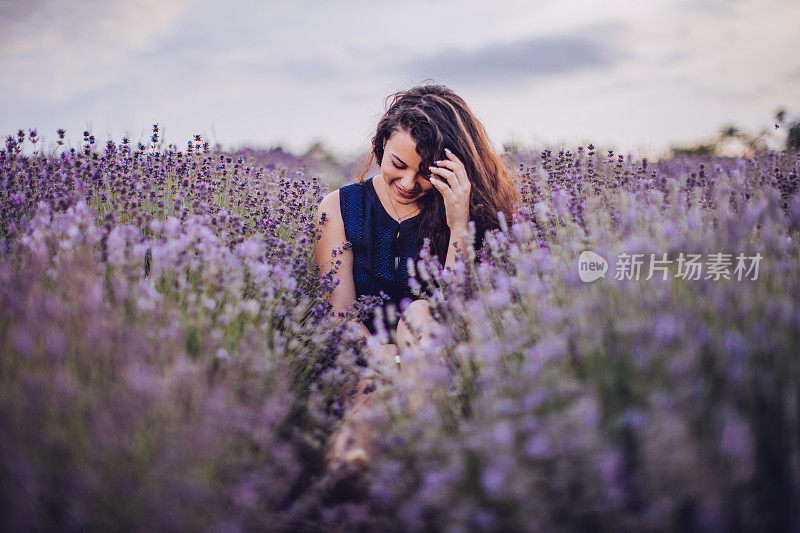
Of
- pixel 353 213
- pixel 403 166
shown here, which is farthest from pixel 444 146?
pixel 353 213

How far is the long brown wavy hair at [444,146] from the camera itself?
2.91 m

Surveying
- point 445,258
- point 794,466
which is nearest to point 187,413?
point 794,466

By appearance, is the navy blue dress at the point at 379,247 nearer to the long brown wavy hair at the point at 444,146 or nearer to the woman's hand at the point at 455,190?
the long brown wavy hair at the point at 444,146

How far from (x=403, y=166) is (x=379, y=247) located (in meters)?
0.54

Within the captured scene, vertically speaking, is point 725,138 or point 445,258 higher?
point 725,138

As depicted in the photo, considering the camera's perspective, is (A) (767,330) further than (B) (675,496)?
Yes

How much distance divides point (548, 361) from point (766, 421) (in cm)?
52

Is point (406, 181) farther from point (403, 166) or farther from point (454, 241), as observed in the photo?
point (454, 241)

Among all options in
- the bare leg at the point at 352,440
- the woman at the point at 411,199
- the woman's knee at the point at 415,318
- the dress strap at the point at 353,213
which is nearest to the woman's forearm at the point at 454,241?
the woman at the point at 411,199

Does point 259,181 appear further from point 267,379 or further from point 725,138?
point 725,138

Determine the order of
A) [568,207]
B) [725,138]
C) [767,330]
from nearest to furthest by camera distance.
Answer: [767,330] < [568,207] < [725,138]

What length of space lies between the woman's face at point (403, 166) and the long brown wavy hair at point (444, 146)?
0.04m

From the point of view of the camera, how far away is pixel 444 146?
2.96 metres

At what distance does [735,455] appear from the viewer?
105 centimetres
